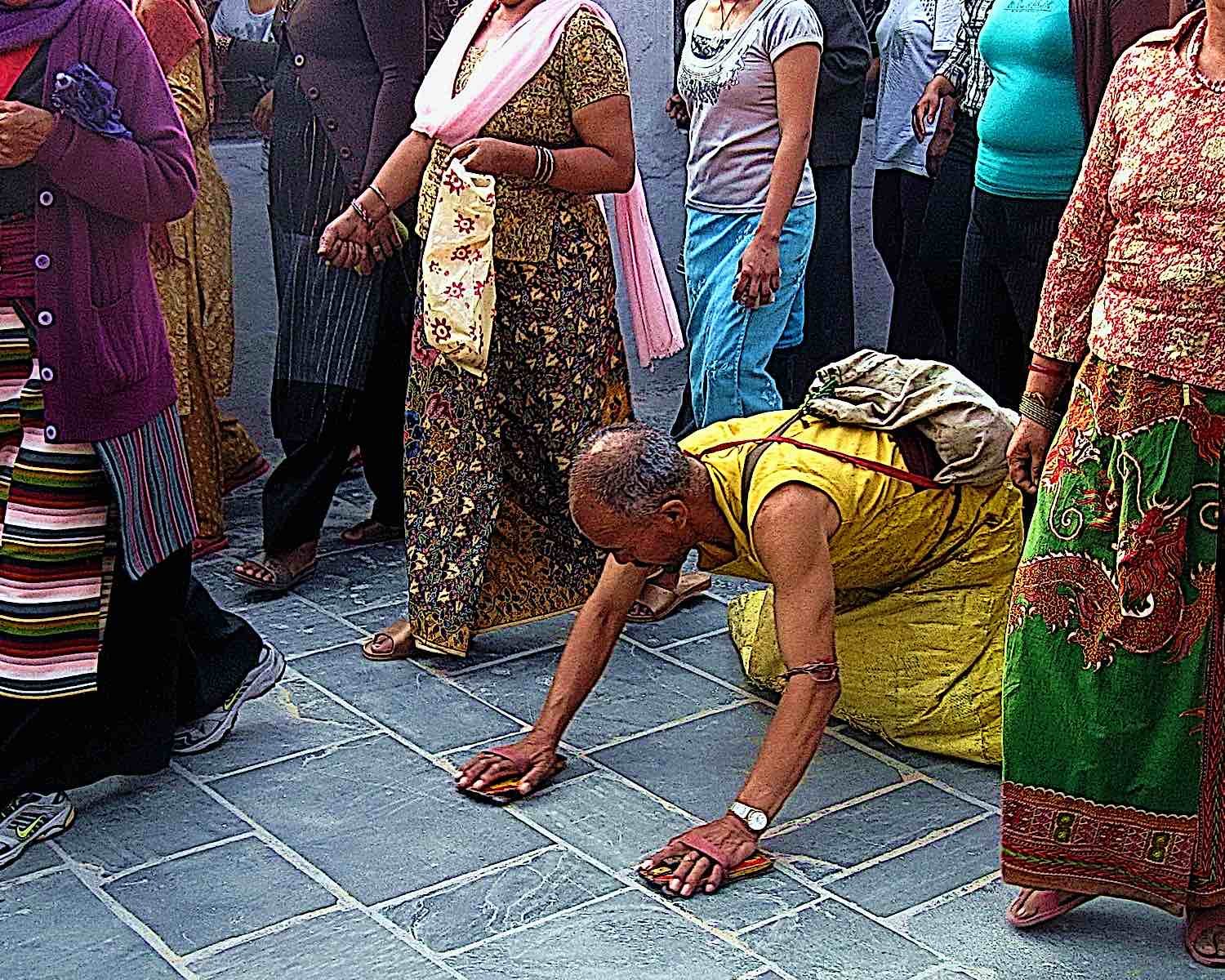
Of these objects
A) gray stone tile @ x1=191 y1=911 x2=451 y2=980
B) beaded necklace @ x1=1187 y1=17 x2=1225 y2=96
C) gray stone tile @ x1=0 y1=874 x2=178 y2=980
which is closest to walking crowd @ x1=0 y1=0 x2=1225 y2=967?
beaded necklace @ x1=1187 y1=17 x2=1225 y2=96

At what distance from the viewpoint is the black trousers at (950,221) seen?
5.75 meters

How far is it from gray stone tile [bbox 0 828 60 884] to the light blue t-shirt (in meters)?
2.84

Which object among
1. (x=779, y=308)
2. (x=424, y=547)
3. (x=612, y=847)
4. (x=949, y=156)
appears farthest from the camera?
(x=949, y=156)

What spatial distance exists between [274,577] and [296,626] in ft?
0.97

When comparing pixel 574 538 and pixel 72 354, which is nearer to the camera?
pixel 72 354

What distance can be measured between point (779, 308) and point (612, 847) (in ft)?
6.65

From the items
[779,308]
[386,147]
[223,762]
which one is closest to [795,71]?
[779,308]

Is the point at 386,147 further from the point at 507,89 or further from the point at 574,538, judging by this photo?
the point at 574,538

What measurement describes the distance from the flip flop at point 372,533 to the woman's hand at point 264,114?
1.41 m

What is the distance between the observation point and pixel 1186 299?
3027 mm

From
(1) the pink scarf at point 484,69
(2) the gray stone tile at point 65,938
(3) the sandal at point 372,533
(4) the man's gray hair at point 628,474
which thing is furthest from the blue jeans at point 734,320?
(2) the gray stone tile at point 65,938

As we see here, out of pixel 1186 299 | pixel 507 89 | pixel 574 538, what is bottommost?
pixel 574 538

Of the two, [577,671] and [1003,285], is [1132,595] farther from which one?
[1003,285]

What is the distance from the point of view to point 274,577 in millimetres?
5395
